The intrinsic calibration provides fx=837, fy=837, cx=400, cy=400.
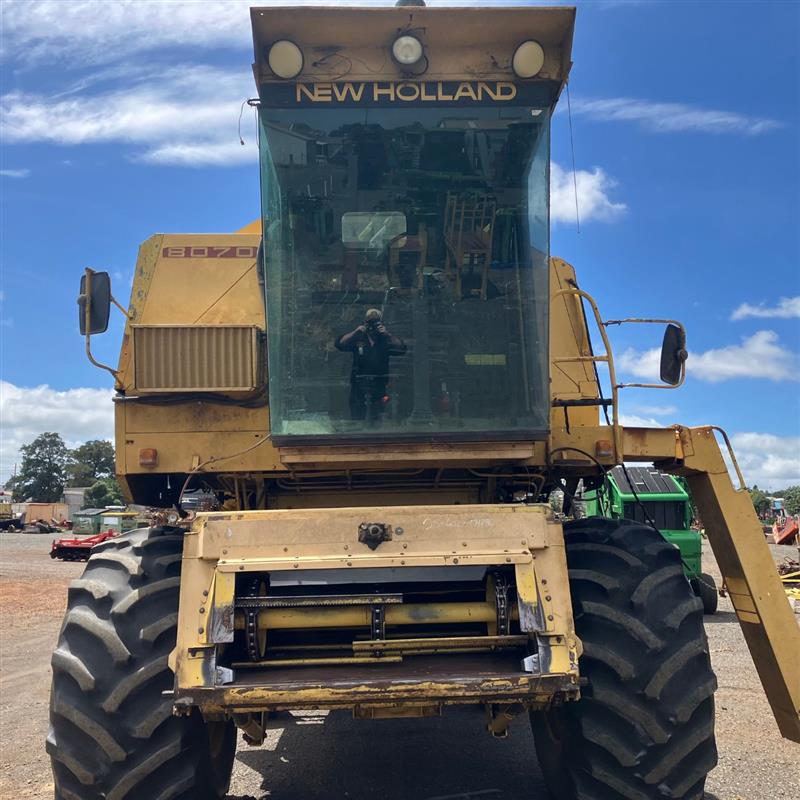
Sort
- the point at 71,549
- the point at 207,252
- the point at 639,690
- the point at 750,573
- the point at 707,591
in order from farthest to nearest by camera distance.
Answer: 1. the point at 71,549
2. the point at 707,591
3. the point at 207,252
4. the point at 750,573
5. the point at 639,690

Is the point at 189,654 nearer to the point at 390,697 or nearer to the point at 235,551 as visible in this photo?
the point at 235,551

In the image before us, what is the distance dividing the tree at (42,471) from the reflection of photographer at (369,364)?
96.3 meters

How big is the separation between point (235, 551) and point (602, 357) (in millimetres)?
2356

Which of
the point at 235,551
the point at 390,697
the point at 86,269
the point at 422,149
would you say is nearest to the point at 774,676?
the point at 390,697

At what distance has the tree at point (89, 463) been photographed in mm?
95875

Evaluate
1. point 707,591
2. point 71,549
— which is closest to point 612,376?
point 707,591

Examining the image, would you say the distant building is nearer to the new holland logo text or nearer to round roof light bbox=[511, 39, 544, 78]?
the new holland logo text

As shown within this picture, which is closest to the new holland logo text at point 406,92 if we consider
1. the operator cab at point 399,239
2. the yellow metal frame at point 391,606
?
the operator cab at point 399,239

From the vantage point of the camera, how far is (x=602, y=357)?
484 centimetres

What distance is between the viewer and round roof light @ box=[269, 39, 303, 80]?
4.41m

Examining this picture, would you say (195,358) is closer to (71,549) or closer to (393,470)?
(393,470)

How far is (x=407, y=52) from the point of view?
4430mm

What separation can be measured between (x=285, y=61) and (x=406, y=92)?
0.66 metres

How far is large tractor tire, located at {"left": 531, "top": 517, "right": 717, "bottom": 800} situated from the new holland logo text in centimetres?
256
